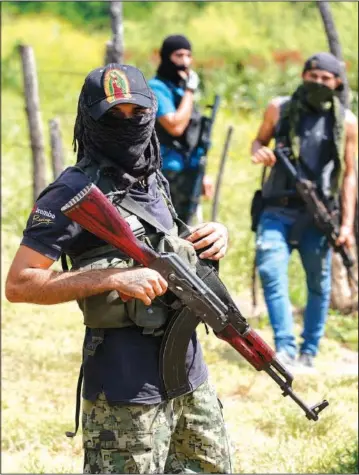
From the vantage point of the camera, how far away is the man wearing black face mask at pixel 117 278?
2.79 meters

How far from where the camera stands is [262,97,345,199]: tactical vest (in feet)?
18.8

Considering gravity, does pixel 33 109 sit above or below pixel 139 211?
above

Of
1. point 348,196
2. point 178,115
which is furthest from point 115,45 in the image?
point 348,196

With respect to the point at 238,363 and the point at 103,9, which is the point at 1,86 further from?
the point at 238,363

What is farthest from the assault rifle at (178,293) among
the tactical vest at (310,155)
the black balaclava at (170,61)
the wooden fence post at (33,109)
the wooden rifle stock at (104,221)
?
the wooden fence post at (33,109)

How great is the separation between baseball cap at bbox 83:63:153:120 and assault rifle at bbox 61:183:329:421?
272 millimetres

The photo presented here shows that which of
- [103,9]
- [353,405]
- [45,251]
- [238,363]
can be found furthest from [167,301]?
[103,9]

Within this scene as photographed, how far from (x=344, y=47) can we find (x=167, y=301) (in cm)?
1120

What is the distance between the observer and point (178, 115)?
246 inches

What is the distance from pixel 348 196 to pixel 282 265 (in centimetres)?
60

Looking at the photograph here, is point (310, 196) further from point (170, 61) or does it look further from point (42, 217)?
point (42, 217)

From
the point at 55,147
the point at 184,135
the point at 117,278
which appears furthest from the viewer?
the point at 55,147

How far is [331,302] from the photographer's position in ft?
25.2

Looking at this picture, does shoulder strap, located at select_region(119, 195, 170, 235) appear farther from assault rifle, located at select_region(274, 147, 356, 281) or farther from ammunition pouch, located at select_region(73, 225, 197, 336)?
assault rifle, located at select_region(274, 147, 356, 281)
